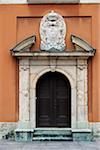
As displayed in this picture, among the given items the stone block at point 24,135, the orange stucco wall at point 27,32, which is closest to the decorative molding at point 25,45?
the orange stucco wall at point 27,32

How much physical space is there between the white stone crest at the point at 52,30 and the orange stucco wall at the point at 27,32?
0.50 ft

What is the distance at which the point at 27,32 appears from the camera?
559 inches

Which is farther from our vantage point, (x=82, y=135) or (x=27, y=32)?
(x=27, y=32)

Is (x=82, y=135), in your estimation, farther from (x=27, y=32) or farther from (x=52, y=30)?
(x=27, y=32)

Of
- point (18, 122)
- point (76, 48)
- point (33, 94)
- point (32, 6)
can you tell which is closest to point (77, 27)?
point (76, 48)

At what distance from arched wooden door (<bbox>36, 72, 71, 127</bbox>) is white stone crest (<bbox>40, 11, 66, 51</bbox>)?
105 centimetres

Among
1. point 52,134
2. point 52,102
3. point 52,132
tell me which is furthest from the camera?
point 52,102

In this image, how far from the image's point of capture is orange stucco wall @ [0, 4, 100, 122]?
46.1 ft

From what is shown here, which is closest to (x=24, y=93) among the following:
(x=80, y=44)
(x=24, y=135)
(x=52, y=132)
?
(x=24, y=135)

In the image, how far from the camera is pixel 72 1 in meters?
14.2

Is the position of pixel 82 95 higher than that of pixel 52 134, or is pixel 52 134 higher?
pixel 82 95

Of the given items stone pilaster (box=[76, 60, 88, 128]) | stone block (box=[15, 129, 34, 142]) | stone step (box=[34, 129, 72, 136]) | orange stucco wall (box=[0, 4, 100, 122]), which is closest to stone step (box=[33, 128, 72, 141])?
stone step (box=[34, 129, 72, 136])

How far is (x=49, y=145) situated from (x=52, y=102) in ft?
6.19

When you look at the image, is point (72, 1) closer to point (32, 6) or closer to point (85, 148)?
point (32, 6)
